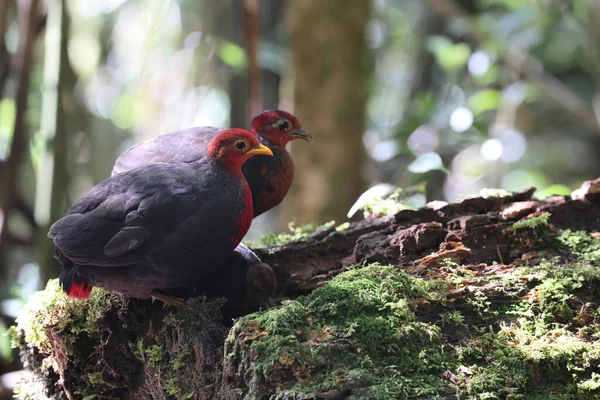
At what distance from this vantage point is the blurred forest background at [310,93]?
4.07 meters

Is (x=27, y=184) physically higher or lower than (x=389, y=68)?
lower

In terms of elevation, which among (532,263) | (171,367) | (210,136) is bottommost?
(171,367)

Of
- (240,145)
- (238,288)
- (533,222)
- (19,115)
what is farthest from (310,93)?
(238,288)

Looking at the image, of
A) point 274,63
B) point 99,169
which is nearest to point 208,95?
point 274,63

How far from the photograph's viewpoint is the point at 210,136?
9.12ft

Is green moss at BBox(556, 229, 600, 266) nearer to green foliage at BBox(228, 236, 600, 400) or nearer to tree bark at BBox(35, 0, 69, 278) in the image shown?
green foliage at BBox(228, 236, 600, 400)

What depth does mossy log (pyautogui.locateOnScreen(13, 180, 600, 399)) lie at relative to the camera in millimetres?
1644

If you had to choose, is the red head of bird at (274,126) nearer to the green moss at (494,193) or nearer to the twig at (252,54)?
the green moss at (494,193)

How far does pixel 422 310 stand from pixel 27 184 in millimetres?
5487

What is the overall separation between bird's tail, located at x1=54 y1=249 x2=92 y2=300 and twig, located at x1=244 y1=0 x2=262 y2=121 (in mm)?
2314

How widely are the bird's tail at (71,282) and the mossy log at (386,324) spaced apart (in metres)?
0.11

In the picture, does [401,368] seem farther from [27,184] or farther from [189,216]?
[27,184]

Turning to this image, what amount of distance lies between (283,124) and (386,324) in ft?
5.11

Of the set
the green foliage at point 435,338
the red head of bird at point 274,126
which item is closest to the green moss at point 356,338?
the green foliage at point 435,338
